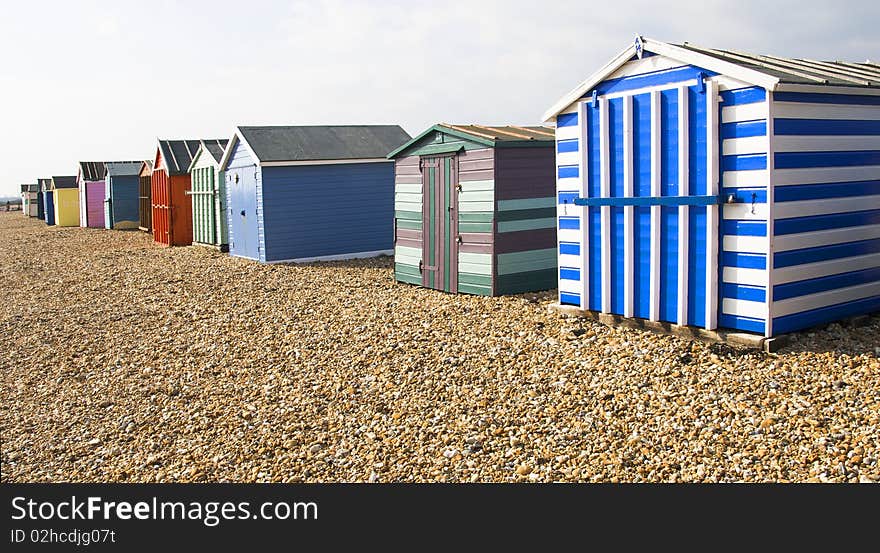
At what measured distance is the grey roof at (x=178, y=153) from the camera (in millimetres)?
23312

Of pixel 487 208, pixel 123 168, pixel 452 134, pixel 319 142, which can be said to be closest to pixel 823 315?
pixel 487 208

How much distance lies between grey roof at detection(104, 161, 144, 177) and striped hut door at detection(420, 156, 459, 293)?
22.2 metres

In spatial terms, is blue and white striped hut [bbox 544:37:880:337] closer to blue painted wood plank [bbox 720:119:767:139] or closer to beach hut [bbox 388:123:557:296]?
blue painted wood plank [bbox 720:119:767:139]

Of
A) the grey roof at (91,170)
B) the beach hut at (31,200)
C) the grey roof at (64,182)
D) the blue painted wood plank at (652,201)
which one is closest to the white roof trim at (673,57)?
the blue painted wood plank at (652,201)

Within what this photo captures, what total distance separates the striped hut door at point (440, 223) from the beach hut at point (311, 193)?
546 cm

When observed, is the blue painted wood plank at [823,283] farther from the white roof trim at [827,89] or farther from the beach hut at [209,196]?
the beach hut at [209,196]

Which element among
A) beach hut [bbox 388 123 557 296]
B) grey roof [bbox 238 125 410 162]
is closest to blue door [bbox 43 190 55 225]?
grey roof [bbox 238 125 410 162]

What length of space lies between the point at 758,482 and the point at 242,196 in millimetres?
14999

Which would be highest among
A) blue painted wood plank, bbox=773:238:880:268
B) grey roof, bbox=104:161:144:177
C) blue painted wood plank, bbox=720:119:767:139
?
grey roof, bbox=104:161:144:177

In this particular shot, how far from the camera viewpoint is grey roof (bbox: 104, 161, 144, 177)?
32.0 m

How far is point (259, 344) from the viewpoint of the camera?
34.1 ft

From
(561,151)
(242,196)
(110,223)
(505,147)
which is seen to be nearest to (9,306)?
(242,196)

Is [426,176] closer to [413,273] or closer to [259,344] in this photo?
[413,273]

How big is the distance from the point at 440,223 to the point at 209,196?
33.5 ft
